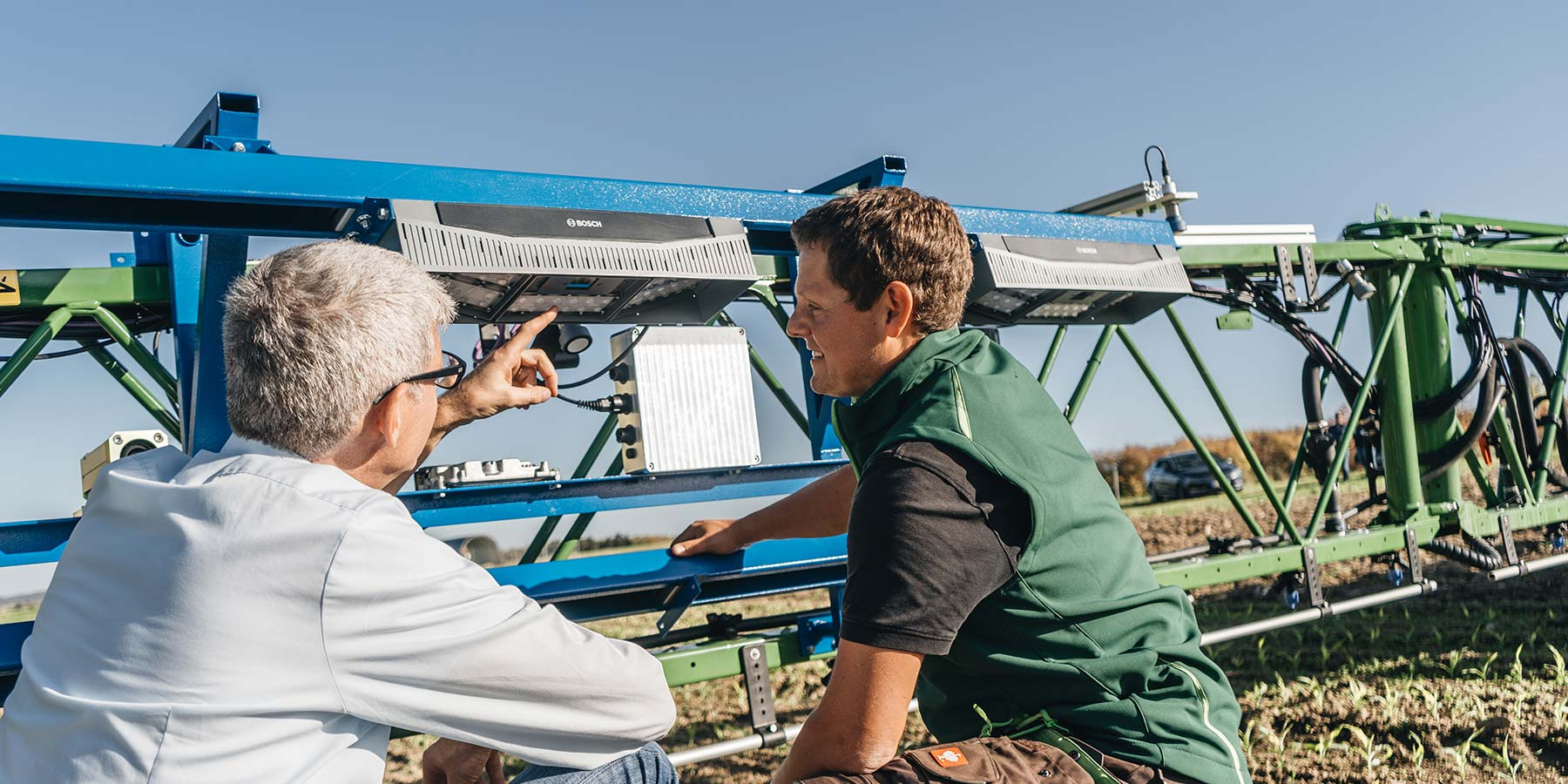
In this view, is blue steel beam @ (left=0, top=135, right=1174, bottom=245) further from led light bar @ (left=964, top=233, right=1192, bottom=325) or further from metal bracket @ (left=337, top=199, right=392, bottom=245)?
led light bar @ (left=964, top=233, right=1192, bottom=325)

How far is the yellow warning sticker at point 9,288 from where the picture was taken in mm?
3279

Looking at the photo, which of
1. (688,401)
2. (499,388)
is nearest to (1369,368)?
(688,401)

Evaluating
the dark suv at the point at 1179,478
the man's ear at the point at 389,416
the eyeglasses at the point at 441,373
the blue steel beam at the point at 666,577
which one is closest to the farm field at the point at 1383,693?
the blue steel beam at the point at 666,577

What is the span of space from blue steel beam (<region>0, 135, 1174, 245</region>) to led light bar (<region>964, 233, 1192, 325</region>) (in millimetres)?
1004

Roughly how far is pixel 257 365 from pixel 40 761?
20.5 inches

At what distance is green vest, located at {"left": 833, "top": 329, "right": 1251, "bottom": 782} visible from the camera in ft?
5.46

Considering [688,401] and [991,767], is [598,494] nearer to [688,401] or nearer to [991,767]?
[688,401]

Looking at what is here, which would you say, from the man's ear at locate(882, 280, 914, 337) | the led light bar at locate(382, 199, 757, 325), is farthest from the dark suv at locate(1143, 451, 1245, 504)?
the man's ear at locate(882, 280, 914, 337)

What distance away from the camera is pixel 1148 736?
65.9 inches

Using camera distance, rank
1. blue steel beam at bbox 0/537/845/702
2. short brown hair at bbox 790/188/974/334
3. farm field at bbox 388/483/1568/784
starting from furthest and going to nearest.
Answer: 1. farm field at bbox 388/483/1568/784
2. blue steel beam at bbox 0/537/845/702
3. short brown hair at bbox 790/188/974/334

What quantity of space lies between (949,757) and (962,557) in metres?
0.29

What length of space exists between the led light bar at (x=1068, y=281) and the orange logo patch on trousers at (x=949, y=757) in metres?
1.94

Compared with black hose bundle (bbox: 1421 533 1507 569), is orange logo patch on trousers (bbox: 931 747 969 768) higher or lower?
higher

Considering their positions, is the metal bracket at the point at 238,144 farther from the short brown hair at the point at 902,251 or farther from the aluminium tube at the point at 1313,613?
the aluminium tube at the point at 1313,613
